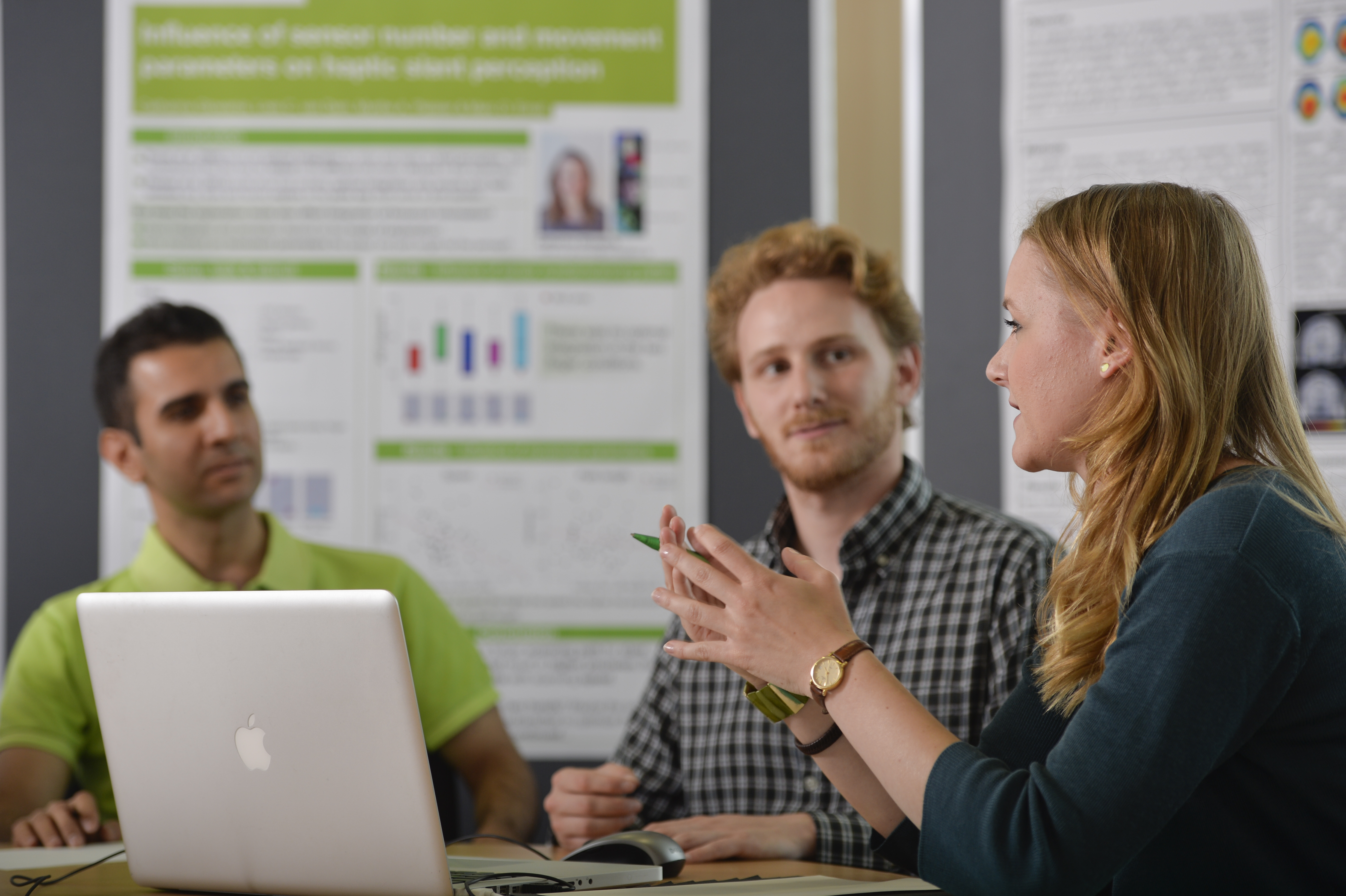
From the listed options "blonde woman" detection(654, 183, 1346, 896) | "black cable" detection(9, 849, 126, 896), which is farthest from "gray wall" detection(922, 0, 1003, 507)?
"black cable" detection(9, 849, 126, 896)

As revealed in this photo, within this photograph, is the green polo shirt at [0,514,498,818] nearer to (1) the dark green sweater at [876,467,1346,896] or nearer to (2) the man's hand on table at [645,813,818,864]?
(2) the man's hand on table at [645,813,818,864]

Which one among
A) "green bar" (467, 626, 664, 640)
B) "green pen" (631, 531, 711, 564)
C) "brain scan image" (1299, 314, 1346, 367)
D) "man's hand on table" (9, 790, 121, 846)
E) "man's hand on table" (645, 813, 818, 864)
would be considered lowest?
"man's hand on table" (9, 790, 121, 846)

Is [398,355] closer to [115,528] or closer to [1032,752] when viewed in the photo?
[115,528]

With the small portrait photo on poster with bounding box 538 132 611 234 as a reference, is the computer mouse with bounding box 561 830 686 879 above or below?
below

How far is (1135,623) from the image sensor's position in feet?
3.01

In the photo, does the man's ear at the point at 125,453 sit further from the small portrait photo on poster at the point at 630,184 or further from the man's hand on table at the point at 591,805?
the man's hand on table at the point at 591,805

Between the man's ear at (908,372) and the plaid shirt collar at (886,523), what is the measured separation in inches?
5.9

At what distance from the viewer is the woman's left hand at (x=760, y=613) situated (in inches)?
40.9

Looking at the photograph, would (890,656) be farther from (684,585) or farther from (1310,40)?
(1310,40)

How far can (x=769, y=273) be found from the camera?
6.57 feet

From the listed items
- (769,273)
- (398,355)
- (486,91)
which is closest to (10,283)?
(398,355)

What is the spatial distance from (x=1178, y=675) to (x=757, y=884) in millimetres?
500

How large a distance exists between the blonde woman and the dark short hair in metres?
1.54

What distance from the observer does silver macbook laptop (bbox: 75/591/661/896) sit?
39.1 inches
